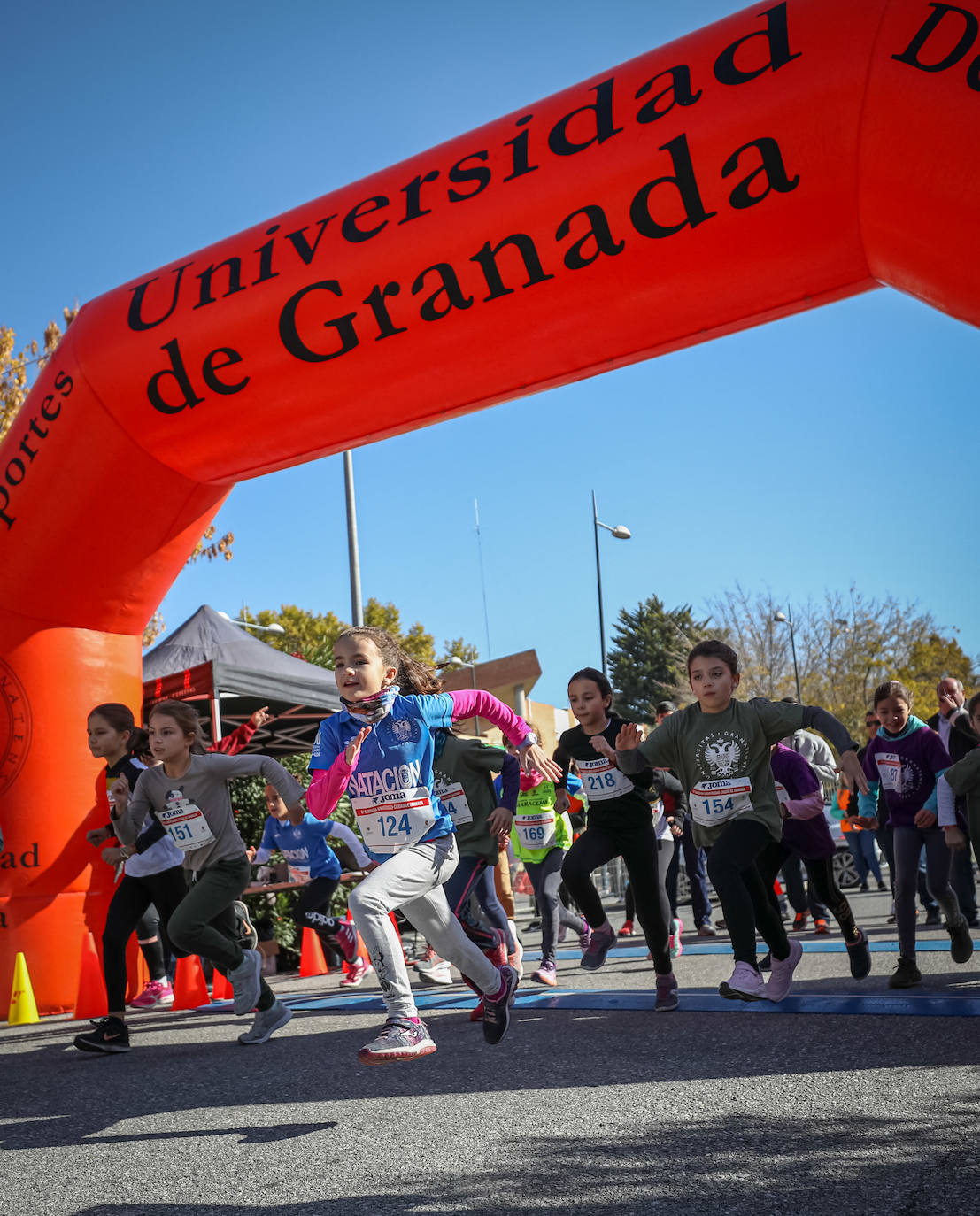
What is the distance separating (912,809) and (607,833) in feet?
6.13

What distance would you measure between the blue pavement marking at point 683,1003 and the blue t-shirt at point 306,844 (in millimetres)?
1166

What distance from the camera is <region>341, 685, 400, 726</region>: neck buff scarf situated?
15.7 ft

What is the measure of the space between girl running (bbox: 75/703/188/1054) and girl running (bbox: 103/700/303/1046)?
312mm

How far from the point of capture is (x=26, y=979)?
7.74 metres

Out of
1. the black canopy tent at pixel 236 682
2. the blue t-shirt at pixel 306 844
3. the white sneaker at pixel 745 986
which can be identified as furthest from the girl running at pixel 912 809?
the black canopy tent at pixel 236 682

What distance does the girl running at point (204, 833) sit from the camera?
5887 millimetres

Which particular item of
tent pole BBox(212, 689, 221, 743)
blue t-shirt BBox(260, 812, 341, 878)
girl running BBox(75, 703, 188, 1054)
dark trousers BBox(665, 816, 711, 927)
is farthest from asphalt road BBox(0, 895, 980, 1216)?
tent pole BBox(212, 689, 221, 743)

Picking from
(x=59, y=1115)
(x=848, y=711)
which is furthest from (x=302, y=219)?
(x=848, y=711)

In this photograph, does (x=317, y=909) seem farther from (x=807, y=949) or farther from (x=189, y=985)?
(x=807, y=949)

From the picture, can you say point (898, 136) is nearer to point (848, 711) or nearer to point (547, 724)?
point (848, 711)

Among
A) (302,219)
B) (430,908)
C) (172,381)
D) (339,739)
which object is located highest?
A: (302,219)

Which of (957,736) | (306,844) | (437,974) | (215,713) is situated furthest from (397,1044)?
(215,713)

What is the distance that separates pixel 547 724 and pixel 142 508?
161 feet

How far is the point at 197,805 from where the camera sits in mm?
6262
